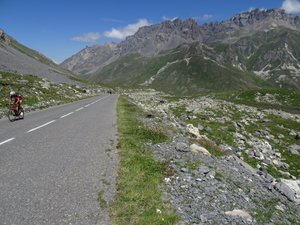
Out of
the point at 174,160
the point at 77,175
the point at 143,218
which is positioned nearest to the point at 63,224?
the point at 143,218

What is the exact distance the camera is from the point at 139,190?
963cm

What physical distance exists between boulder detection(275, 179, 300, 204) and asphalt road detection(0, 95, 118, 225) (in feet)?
25.1

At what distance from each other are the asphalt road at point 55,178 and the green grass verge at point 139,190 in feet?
1.13

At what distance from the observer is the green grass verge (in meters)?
7.92

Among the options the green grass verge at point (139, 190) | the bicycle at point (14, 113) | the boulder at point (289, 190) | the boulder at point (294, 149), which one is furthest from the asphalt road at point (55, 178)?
the boulder at point (294, 149)

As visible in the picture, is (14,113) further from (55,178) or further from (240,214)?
(240,214)

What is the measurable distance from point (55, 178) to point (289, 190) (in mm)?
10214

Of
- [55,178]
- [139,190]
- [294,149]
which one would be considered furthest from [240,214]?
[294,149]

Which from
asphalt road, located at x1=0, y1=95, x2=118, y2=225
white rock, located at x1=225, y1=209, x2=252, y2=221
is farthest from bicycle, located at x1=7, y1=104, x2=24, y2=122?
white rock, located at x1=225, y1=209, x2=252, y2=221

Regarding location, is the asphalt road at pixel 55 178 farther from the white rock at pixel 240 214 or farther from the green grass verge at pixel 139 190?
the white rock at pixel 240 214

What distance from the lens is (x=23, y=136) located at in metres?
17.9

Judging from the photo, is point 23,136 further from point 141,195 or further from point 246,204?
point 246,204

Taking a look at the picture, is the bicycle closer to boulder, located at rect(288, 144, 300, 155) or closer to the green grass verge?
the green grass verge

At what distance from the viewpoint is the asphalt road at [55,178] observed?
7.85 meters
